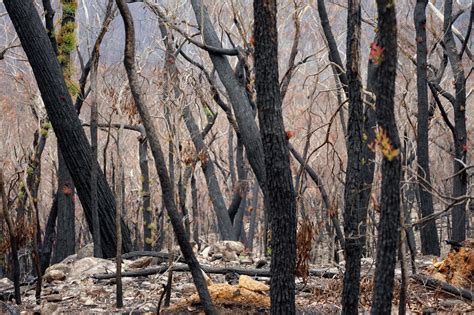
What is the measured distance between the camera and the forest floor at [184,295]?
6.12 m

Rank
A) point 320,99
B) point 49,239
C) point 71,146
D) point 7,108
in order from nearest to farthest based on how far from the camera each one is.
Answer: point 71,146
point 49,239
point 7,108
point 320,99

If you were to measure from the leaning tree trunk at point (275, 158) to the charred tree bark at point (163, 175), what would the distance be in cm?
65

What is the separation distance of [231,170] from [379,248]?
19214 mm

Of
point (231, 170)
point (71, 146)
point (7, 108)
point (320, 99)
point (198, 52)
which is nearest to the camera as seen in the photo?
point (71, 146)

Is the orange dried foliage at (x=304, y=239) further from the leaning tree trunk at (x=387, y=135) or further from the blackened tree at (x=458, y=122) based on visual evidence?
the blackened tree at (x=458, y=122)

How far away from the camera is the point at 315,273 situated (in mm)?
7684

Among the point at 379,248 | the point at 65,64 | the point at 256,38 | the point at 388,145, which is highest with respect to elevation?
the point at 65,64

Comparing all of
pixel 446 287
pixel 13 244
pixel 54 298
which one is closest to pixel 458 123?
pixel 446 287

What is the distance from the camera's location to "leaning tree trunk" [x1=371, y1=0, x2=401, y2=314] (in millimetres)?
3732

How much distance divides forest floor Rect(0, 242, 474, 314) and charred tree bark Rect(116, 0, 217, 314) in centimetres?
80

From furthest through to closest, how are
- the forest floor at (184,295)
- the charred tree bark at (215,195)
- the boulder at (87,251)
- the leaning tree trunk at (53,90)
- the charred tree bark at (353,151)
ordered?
the charred tree bark at (215,195) < the boulder at (87,251) < the leaning tree trunk at (53,90) < the forest floor at (184,295) < the charred tree bark at (353,151)

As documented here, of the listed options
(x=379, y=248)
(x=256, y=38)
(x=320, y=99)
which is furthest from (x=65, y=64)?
(x=320, y=99)

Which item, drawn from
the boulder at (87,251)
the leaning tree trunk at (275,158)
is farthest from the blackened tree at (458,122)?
the leaning tree trunk at (275,158)

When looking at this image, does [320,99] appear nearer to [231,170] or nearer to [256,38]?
[231,170]
